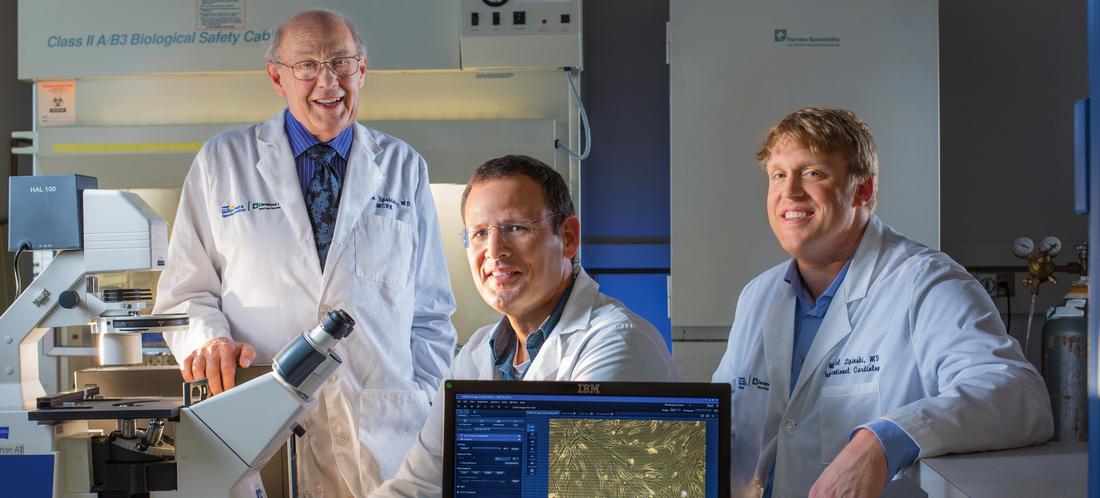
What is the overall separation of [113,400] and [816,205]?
1181 millimetres

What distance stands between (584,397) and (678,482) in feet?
0.49

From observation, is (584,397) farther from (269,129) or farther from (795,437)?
(269,129)

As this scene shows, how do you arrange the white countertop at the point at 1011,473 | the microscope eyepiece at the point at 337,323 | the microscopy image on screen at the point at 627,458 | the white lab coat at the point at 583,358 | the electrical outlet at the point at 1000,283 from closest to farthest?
the white countertop at the point at 1011,473 → the microscopy image on screen at the point at 627,458 → the microscope eyepiece at the point at 337,323 → the white lab coat at the point at 583,358 → the electrical outlet at the point at 1000,283

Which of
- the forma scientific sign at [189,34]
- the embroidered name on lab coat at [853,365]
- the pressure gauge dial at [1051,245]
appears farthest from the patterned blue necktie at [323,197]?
the pressure gauge dial at [1051,245]

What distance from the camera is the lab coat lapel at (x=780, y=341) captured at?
168 cm

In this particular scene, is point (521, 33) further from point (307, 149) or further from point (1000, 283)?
point (1000, 283)

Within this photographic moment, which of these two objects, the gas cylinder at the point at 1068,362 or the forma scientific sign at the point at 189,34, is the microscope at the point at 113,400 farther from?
the gas cylinder at the point at 1068,362

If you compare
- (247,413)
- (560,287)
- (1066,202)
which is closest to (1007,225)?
(1066,202)

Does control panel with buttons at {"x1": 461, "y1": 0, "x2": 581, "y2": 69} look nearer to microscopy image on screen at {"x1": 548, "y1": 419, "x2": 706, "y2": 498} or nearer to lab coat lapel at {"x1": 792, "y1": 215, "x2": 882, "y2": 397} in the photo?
lab coat lapel at {"x1": 792, "y1": 215, "x2": 882, "y2": 397}

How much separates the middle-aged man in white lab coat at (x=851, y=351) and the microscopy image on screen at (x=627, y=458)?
17cm

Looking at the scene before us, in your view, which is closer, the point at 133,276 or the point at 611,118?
the point at 133,276

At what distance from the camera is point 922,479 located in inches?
48.9

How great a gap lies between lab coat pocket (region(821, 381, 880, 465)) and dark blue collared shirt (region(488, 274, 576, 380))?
45cm

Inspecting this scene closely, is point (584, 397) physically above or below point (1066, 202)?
below
